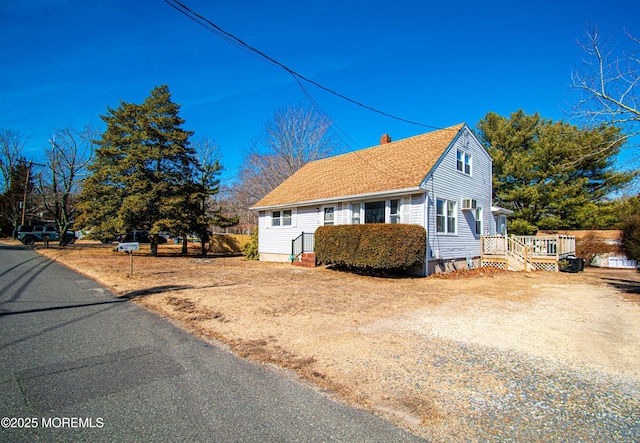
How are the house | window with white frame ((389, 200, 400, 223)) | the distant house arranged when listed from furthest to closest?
the distant house → window with white frame ((389, 200, 400, 223)) → the house

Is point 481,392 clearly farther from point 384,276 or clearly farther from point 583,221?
point 583,221

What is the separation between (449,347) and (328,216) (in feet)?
38.2

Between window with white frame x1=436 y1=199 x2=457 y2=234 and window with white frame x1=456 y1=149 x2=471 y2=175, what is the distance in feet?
6.63

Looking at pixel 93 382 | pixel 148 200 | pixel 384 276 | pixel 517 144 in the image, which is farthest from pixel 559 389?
pixel 517 144

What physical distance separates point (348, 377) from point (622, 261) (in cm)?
2306

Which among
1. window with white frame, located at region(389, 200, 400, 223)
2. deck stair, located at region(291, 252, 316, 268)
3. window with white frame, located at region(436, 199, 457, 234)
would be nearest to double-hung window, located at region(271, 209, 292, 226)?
deck stair, located at region(291, 252, 316, 268)

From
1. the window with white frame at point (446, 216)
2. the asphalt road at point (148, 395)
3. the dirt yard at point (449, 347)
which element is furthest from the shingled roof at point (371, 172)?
the asphalt road at point (148, 395)

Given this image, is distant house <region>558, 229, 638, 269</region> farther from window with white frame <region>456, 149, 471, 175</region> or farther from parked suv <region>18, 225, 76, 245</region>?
parked suv <region>18, 225, 76, 245</region>

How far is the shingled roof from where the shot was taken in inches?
555

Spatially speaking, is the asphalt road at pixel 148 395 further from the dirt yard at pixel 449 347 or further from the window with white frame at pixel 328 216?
the window with white frame at pixel 328 216

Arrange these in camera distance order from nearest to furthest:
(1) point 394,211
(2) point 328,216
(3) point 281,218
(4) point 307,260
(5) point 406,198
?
(5) point 406,198 < (1) point 394,211 < (4) point 307,260 < (2) point 328,216 < (3) point 281,218

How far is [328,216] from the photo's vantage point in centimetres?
1625

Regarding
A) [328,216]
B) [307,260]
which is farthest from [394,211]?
[307,260]

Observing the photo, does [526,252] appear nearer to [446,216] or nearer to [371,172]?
[446,216]
